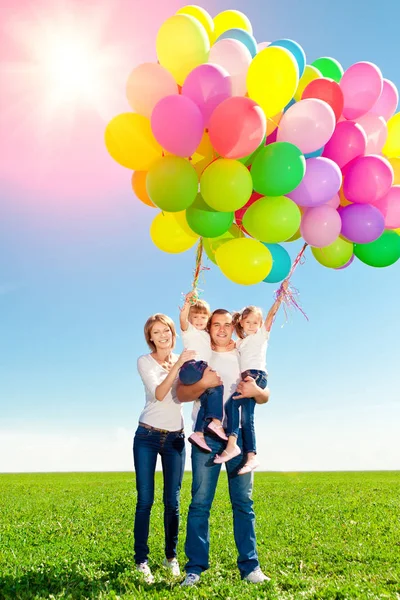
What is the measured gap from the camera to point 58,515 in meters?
12.0

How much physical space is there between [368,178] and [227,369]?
260cm

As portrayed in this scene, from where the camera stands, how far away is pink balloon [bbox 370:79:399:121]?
6.75 metres

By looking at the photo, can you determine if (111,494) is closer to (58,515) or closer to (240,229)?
(58,515)

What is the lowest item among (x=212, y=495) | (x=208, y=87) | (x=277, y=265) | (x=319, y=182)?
(x=212, y=495)

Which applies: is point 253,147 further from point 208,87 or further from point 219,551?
point 219,551

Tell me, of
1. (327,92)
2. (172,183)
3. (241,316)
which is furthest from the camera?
(327,92)

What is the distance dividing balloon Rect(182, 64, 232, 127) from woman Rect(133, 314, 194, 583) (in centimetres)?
226

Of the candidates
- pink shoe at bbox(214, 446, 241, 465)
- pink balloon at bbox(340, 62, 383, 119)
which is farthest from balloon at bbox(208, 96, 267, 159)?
pink shoe at bbox(214, 446, 241, 465)

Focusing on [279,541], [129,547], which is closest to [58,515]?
[129,547]

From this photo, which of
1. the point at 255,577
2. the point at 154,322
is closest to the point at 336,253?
the point at 154,322

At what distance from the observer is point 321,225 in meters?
6.08

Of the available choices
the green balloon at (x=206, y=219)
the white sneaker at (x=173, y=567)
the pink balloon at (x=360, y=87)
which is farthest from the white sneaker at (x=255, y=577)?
the pink balloon at (x=360, y=87)

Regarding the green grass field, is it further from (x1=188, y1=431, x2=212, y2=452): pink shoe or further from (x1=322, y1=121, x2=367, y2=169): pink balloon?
(x1=322, y1=121, x2=367, y2=169): pink balloon

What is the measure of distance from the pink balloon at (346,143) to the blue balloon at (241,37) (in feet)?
4.18
